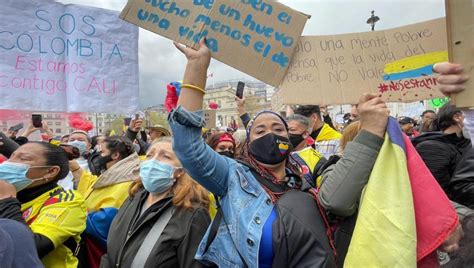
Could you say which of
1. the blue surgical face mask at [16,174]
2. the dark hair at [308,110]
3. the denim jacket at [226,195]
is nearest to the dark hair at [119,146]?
the blue surgical face mask at [16,174]

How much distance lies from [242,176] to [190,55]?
69 centimetres

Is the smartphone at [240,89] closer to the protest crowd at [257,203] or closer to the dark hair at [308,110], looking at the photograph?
the protest crowd at [257,203]

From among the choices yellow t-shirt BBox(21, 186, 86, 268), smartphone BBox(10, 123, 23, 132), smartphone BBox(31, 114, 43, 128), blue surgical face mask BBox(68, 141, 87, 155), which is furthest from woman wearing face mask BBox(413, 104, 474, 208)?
smartphone BBox(10, 123, 23, 132)

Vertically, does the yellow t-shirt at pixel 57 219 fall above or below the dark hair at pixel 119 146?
below

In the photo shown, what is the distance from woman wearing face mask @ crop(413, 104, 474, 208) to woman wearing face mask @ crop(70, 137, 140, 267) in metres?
2.50

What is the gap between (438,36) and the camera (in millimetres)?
2145

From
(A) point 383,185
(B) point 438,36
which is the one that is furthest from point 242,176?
(B) point 438,36

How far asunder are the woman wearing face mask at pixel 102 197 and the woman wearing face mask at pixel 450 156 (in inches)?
98.4

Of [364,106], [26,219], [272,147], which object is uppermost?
[364,106]

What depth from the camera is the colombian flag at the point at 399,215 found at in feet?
4.56

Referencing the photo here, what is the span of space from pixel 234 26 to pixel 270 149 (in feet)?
2.42

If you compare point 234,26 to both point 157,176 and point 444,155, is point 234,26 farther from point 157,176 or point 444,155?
point 444,155

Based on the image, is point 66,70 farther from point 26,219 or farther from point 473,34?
point 473,34

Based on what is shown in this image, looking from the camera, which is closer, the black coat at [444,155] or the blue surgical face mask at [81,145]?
the black coat at [444,155]
